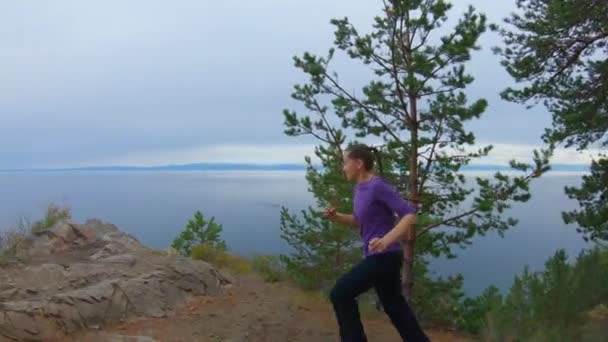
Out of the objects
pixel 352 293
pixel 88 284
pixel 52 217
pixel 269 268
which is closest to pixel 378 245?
pixel 352 293

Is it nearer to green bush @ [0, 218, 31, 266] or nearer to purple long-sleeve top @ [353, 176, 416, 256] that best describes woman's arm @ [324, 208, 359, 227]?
purple long-sleeve top @ [353, 176, 416, 256]

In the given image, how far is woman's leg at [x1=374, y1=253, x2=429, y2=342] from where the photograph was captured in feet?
16.4

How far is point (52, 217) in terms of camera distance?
11.8 meters

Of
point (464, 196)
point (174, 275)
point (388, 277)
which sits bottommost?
point (174, 275)

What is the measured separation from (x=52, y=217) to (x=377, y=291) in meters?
8.79

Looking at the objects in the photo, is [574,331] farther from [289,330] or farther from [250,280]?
[250,280]

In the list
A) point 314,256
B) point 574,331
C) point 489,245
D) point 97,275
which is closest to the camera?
point 574,331

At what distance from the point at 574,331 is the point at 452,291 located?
517 centimetres

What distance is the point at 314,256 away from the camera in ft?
43.8

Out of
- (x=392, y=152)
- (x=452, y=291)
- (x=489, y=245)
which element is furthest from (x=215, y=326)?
(x=489, y=245)

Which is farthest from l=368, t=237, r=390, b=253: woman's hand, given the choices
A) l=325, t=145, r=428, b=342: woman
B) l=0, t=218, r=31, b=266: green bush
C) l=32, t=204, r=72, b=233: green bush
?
l=32, t=204, r=72, b=233: green bush

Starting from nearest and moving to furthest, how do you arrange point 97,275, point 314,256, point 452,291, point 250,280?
point 97,275 < point 250,280 < point 452,291 < point 314,256

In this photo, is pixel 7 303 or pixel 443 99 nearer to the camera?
pixel 7 303

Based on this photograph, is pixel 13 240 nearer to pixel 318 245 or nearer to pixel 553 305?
pixel 318 245
